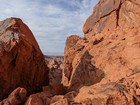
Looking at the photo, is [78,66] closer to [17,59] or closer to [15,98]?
[17,59]

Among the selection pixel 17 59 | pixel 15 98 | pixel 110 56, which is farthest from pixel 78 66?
pixel 15 98

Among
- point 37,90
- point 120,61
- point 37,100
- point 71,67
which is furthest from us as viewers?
point 71,67

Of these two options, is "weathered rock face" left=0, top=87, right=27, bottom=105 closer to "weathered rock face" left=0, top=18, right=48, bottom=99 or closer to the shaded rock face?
"weathered rock face" left=0, top=18, right=48, bottom=99

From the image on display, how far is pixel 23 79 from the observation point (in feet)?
51.4

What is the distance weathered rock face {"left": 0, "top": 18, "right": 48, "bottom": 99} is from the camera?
14.1 m

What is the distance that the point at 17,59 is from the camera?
14.7 metres

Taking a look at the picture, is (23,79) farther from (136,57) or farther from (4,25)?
(136,57)

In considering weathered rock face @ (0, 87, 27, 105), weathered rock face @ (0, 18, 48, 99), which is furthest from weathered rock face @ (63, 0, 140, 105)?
weathered rock face @ (0, 18, 48, 99)

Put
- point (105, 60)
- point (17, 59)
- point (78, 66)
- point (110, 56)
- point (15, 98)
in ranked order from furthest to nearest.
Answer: point (78, 66)
point (105, 60)
point (110, 56)
point (17, 59)
point (15, 98)

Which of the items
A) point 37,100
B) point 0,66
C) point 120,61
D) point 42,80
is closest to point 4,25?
point 0,66

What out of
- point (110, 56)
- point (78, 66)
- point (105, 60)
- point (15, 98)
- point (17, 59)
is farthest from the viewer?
point (78, 66)

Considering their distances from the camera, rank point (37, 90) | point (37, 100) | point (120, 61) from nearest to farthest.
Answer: point (37, 100)
point (120, 61)
point (37, 90)

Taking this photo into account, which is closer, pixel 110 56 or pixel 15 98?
pixel 15 98

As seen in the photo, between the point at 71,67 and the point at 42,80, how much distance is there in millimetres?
3794
